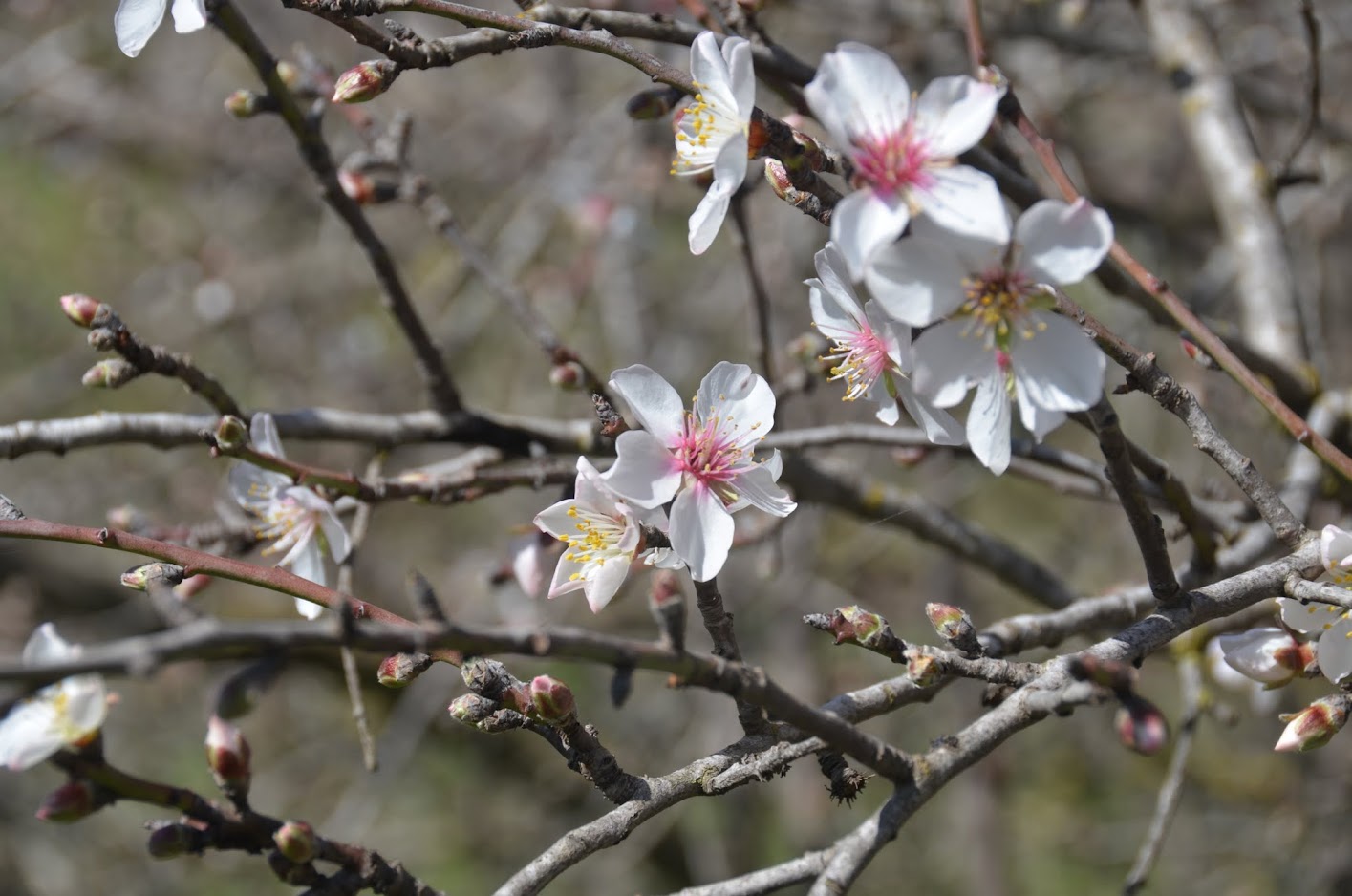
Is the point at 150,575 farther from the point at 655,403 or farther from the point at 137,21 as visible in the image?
the point at 137,21

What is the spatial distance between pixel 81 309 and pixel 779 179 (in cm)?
112

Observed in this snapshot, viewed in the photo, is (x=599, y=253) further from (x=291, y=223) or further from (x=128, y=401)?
(x=128, y=401)

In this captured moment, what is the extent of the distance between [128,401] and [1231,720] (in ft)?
21.1

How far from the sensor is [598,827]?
3.44 feet

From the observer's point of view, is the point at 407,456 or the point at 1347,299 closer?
the point at 1347,299

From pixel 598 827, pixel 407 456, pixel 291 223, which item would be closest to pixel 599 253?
pixel 407 456

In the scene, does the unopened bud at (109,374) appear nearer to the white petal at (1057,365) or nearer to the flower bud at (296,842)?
the flower bud at (296,842)

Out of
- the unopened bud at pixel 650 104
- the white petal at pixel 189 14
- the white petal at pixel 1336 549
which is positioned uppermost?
the white petal at pixel 189 14

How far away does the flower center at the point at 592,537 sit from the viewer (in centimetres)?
136

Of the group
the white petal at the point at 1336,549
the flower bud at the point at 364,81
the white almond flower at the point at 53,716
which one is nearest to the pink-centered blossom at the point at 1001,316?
the white petal at the point at 1336,549

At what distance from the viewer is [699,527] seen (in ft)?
4.11

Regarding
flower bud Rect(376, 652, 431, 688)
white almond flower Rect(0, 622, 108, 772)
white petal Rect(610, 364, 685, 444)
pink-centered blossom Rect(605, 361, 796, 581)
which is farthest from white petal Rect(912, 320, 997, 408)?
white almond flower Rect(0, 622, 108, 772)

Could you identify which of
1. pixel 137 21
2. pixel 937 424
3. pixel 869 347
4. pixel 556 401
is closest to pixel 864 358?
pixel 869 347

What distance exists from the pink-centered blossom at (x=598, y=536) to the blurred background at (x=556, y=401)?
84.1 inches
